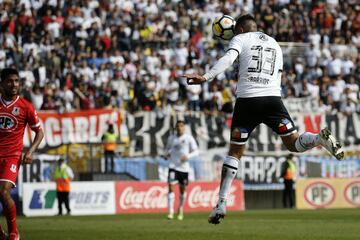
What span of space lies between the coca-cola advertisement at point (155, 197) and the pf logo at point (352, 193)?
4229 millimetres

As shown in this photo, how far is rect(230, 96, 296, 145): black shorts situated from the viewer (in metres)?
14.2

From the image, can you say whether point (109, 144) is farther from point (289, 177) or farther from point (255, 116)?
point (255, 116)

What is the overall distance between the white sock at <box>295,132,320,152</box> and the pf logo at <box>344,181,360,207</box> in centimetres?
2143

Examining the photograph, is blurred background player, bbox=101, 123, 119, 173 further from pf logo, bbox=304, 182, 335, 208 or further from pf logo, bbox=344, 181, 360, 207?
pf logo, bbox=344, 181, 360, 207

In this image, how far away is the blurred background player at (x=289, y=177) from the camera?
1347 inches

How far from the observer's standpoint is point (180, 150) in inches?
1045

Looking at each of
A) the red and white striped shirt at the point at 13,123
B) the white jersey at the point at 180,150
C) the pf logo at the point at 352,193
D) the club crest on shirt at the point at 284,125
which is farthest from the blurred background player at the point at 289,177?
the red and white striped shirt at the point at 13,123

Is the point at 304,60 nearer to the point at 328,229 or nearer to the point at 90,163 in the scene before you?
the point at 90,163

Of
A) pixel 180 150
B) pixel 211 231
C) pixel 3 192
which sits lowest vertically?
pixel 211 231

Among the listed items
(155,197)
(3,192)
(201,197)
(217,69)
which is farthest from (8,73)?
(201,197)

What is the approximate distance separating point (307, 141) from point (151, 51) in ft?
77.0

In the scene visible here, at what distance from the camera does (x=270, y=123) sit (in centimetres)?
1439

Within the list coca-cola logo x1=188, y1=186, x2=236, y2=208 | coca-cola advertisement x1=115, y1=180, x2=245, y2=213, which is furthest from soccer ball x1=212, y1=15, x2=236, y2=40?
coca-cola logo x1=188, y1=186, x2=236, y2=208

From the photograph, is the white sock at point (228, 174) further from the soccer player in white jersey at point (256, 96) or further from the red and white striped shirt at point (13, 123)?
the red and white striped shirt at point (13, 123)
